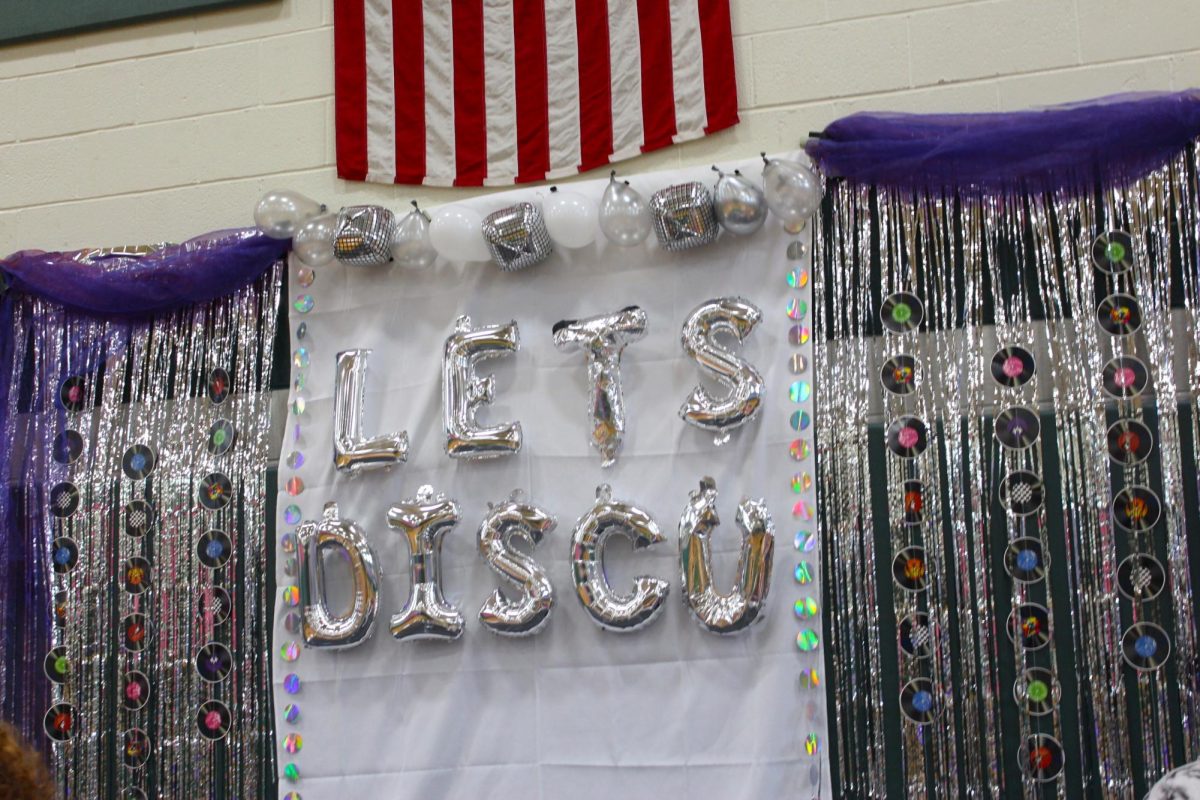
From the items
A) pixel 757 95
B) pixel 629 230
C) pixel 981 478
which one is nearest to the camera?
pixel 981 478

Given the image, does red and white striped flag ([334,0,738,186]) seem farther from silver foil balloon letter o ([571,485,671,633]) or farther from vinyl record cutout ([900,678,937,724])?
vinyl record cutout ([900,678,937,724])

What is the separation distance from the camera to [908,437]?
283 cm

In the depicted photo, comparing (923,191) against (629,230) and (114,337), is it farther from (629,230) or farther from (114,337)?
(114,337)

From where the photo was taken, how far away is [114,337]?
342 centimetres

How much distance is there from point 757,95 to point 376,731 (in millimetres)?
1625

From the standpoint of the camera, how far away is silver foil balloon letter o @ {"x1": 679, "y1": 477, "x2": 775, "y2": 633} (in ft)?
9.12

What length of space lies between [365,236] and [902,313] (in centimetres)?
117

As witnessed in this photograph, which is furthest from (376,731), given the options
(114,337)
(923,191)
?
(923,191)

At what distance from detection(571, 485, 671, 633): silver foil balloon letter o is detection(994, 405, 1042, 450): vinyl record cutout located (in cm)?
70

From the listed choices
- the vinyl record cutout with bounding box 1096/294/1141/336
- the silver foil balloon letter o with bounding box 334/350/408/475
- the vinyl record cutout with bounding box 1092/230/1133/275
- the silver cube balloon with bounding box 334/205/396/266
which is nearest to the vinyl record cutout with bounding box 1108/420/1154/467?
the vinyl record cutout with bounding box 1096/294/1141/336

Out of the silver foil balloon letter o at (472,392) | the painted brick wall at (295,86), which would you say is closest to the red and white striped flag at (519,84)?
the painted brick wall at (295,86)

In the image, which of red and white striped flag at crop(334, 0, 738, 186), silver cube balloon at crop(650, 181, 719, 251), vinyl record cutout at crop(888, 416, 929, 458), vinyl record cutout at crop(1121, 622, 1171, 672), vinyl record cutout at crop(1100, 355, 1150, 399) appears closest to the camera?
vinyl record cutout at crop(1121, 622, 1171, 672)

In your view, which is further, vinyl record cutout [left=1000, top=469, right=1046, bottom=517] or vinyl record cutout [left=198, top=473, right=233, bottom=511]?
vinyl record cutout [left=198, top=473, right=233, bottom=511]

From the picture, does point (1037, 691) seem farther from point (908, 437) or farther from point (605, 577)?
point (605, 577)
